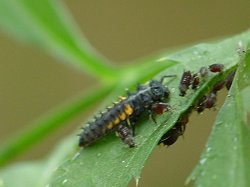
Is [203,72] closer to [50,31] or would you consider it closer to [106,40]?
[50,31]

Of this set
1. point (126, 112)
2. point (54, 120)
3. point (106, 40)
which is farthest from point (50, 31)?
point (106, 40)

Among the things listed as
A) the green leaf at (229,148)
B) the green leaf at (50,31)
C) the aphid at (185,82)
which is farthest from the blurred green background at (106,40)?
the green leaf at (229,148)

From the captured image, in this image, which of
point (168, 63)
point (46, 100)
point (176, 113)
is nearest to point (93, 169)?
point (176, 113)

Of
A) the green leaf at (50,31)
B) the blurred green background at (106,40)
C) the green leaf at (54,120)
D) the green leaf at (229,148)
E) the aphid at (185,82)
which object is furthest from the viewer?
the blurred green background at (106,40)

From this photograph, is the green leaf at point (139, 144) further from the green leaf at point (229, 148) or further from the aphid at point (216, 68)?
the green leaf at point (229, 148)

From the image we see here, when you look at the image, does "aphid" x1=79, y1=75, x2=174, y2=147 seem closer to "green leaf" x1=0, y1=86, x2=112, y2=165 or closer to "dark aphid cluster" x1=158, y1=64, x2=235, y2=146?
"dark aphid cluster" x1=158, y1=64, x2=235, y2=146

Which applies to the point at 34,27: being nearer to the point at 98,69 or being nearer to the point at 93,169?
the point at 98,69
